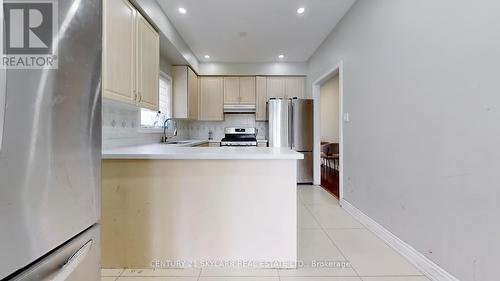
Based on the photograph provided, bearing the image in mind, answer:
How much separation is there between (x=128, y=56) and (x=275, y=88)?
341cm

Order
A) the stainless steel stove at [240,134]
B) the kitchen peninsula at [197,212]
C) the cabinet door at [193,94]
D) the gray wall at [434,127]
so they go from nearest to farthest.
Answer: the gray wall at [434,127]
the kitchen peninsula at [197,212]
the cabinet door at [193,94]
the stainless steel stove at [240,134]

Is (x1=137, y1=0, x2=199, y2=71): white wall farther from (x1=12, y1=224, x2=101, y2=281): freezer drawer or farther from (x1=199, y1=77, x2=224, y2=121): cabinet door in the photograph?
(x1=12, y1=224, x2=101, y2=281): freezer drawer

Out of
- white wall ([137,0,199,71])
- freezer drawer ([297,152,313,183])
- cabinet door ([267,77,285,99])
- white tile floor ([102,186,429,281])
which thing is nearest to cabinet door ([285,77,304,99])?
cabinet door ([267,77,285,99])

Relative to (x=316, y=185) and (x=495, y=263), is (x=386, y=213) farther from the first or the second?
(x=316, y=185)

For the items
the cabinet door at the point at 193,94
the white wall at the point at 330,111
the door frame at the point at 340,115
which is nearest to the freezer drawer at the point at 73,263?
the door frame at the point at 340,115

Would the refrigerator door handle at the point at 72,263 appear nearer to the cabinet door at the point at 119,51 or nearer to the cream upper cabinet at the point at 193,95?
the cabinet door at the point at 119,51

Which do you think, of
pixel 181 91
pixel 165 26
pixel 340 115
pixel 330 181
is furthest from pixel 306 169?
pixel 165 26

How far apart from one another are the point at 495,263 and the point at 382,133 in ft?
4.12

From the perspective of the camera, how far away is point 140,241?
5.86 ft

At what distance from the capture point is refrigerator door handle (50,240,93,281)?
637 mm

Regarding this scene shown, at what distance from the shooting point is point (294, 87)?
515 cm

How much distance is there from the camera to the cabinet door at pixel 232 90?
5121 millimetres

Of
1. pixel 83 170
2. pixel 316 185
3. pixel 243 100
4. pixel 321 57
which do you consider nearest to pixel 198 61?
pixel 243 100

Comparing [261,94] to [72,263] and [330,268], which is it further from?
[72,263]
